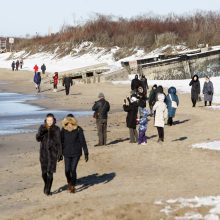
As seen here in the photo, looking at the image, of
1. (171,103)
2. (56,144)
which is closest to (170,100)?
(171,103)

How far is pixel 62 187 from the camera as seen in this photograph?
11516 millimetres

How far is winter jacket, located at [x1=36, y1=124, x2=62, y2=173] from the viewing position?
10.6 metres

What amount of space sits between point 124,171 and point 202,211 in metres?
4.27

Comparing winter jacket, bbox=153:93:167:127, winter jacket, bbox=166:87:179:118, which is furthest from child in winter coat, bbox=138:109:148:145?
winter jacket, bbox=166:87:179:118

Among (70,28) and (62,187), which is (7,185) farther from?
(70,28)

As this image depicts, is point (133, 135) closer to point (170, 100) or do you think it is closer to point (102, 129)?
point (102, 129)

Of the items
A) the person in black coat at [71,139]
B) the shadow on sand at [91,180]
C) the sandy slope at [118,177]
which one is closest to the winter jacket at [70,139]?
the person in black coat at [71,139]

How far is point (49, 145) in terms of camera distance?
1058cm

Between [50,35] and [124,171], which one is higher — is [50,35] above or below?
above

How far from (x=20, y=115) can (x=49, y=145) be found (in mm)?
15784

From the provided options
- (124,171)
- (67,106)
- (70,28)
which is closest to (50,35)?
(70,28)

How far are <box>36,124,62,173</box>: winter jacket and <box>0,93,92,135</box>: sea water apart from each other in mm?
9501

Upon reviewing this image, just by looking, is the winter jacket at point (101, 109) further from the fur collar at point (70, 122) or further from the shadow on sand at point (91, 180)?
the fur collar at point (70, 122)

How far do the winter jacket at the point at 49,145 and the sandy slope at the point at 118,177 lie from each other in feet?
2.07
